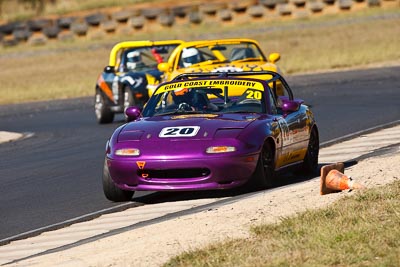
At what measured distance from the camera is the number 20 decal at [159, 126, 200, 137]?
40.2ft

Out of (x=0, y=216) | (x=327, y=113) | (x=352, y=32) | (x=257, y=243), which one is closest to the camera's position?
(x=257, y=243)

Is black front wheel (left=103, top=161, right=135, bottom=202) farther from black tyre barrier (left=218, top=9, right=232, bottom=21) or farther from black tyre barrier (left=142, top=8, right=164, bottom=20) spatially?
black tyre barrier (left=218, top=9, right=232, bottom=21)

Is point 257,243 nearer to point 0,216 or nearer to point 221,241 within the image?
point 221,241

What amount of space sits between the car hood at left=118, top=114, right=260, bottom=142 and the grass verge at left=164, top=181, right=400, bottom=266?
8.17ft

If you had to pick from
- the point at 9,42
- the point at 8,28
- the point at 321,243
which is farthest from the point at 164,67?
the point at 8,28

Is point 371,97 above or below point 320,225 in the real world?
below

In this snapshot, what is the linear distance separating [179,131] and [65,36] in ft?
124

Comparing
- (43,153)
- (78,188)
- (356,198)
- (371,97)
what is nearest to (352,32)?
(371,97)

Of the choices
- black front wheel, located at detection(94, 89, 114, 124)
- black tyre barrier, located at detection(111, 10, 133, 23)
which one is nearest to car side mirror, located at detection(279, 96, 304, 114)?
black front wheel, located at detection(94, 89, 114, 124)

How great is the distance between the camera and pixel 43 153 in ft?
61.1

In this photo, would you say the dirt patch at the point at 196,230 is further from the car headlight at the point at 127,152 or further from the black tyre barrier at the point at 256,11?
the black tyre barrier at the point at 256,11

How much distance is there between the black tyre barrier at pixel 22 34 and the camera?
50.0 m

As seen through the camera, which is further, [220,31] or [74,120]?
[220,31]

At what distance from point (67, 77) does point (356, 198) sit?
30320 mm
